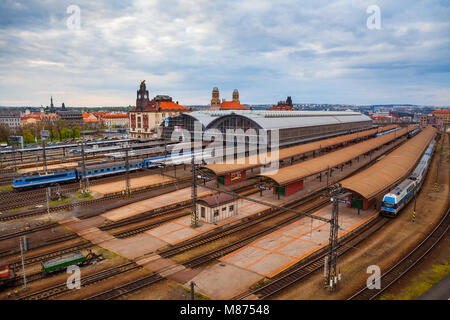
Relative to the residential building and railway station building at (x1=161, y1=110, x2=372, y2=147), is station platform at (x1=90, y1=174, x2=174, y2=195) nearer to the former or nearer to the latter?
railway station building at (x1=161, y1=110, x2=372, y2=147)

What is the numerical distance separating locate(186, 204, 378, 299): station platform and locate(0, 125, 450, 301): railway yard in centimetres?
10

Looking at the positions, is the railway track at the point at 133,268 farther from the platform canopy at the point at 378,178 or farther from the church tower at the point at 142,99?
the church tower at the point at 142,99

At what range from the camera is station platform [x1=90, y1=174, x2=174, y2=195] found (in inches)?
1889

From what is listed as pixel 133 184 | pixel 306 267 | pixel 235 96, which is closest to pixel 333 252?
pixel 306 267

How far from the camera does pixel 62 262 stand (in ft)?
77.1

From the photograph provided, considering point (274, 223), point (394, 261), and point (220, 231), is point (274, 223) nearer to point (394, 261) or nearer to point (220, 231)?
point (220, 231)

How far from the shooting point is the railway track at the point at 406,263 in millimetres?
20459

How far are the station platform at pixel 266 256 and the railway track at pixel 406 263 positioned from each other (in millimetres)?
5185

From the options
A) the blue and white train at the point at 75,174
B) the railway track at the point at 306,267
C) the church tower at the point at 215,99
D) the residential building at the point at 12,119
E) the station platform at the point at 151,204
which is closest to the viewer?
the railway track at the point at 306,267

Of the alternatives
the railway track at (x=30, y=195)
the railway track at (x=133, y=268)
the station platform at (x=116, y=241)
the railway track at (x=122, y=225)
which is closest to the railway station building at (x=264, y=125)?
the railway track at (x=30, y=195)

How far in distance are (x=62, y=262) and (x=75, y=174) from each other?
109 ft

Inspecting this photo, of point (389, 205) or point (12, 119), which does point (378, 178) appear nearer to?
point (389, 205)

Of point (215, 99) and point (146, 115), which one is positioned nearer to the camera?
point (146, 115)
